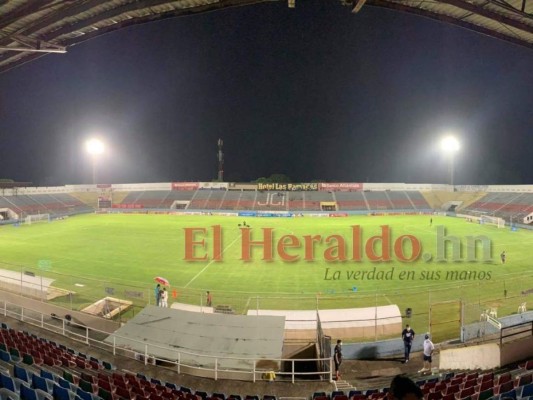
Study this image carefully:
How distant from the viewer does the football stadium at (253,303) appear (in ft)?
33.0

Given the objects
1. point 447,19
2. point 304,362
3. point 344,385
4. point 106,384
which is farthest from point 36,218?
point 447,19

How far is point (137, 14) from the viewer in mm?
14711

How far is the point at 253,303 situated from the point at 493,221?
49.3 metres

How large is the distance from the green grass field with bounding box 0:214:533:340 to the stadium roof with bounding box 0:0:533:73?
1098 centimetres

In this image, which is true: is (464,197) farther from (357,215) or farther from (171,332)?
(171,332)

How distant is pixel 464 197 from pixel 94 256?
255 ft

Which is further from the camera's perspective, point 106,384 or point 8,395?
point 106,384

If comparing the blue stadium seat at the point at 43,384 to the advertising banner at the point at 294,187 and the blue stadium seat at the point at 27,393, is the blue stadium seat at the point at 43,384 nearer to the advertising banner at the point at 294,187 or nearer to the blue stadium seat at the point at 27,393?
the blue stadium seat at the point at 27,393

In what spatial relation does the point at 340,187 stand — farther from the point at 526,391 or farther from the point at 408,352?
the point at 526,391

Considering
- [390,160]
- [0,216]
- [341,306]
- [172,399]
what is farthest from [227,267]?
[390,160]

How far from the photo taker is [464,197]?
83.8 m

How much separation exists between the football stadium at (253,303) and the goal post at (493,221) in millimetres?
4688

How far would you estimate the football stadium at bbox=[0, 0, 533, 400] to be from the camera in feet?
33.0

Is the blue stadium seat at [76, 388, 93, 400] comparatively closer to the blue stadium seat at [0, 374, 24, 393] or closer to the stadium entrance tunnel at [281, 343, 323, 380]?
the blue stadium seat at [0, 374, 24, 393]
